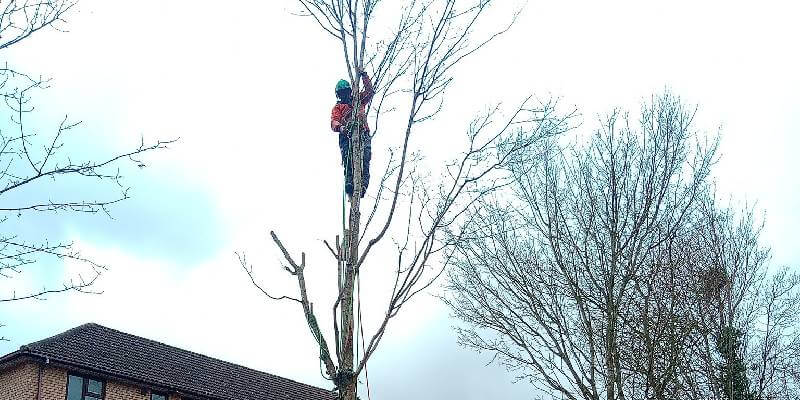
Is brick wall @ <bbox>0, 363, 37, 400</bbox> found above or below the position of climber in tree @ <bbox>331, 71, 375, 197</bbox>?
above

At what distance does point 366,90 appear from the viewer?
7.46 m

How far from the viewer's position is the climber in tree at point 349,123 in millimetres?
7457

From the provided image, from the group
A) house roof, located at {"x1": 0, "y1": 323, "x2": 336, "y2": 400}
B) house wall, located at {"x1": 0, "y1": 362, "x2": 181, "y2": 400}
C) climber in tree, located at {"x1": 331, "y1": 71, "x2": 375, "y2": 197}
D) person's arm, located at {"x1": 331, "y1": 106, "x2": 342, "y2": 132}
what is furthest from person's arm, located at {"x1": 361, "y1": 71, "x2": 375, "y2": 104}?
house wall, located at {"x1": 0, "y1": 362, "x2": 181, "y2": 400}

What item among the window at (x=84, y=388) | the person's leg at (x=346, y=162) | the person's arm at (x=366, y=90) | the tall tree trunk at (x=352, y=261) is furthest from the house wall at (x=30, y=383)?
the person's arm at (x=366, y=90)

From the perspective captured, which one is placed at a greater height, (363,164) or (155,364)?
(155,364)

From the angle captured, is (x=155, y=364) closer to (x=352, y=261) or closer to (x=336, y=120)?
(x=336, y=120)

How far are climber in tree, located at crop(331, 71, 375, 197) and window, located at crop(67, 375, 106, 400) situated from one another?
1705 cm

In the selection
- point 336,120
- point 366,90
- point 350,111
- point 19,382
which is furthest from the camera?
point 19,382

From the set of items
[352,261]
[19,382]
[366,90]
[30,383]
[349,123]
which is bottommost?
[352,261]

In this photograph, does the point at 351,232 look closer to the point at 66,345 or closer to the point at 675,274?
the point at 675,274

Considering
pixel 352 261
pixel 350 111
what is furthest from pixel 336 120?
pixel 352 261

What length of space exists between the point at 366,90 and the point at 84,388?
17.7 m

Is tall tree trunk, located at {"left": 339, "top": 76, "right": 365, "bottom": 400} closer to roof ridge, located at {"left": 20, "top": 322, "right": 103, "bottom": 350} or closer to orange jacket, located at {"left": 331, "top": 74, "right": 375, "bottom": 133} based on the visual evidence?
orange jacket, located at {"left": 331, "top": 74, "right": 375, "bottom": 133}

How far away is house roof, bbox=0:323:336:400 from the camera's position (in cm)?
2195
